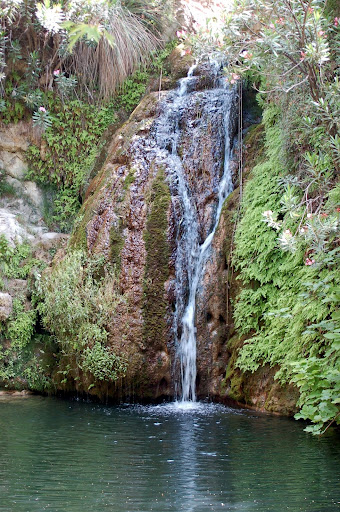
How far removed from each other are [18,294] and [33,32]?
5921 millimetres

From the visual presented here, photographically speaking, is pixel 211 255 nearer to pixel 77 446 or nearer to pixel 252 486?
pixel 77 446

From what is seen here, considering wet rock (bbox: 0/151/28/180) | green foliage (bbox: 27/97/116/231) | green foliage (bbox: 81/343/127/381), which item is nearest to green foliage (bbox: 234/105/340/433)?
green foliage (bbox: 81/343/127/381)

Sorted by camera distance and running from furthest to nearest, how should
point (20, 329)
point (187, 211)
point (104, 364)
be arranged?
point (20, 329), point (187, 211), point (104, 364)

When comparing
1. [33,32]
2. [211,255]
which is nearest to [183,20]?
[33,32]

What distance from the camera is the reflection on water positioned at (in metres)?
3.96

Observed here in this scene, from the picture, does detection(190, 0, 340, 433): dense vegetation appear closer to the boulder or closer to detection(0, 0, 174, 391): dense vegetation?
detection(0, 0, 174, 391): dense vegetation

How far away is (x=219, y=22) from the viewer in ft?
25.1

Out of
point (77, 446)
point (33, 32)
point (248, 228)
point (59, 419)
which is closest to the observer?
point (77, 446)

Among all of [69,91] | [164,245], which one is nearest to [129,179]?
[164,245]

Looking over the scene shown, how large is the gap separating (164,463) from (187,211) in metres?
5.34

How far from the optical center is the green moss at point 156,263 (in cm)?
880

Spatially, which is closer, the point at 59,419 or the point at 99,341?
the point at 59,419

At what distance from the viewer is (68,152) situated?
12.5 metres

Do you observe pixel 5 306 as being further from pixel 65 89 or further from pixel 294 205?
pixel 294 205
